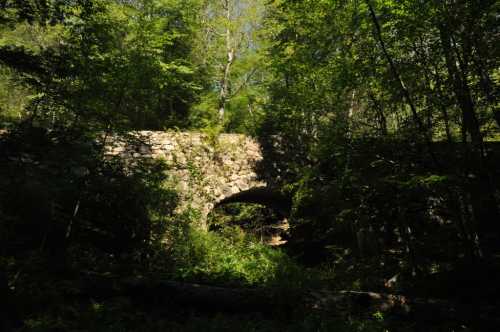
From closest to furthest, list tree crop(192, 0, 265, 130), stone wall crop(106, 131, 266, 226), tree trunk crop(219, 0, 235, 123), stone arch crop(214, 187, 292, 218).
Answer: stone wall crop(106, 131, 266, 226)
stone arch crop(214, 187, 292, 218)
tree trunk crop(219, 0, 235, 123)
tree crop(192, 0, 265, 130)

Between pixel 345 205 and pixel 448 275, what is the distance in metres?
2.58

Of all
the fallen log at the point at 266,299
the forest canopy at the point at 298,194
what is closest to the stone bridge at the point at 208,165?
the forest canopy at the point at 298,194

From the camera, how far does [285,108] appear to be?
11477mm

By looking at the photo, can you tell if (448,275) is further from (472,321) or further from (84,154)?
(84,154)

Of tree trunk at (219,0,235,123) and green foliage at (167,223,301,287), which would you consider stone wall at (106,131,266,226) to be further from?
tree trunk at (219,0,235,123)

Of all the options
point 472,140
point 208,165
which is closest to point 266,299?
point 472,140

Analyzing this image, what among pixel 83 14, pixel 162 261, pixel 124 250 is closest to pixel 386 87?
pixel 83 14

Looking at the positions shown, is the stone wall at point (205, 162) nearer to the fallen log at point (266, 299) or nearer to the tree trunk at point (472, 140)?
the fallen log at point (266, 299)

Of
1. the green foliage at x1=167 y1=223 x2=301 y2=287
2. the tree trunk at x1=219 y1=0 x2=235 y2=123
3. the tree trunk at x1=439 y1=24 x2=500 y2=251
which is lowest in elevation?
the green foliage at x1=167 y1=223 x2=301 y2=287

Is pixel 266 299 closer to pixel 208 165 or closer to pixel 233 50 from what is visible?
pixel 208 165

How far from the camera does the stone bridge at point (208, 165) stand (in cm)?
1043

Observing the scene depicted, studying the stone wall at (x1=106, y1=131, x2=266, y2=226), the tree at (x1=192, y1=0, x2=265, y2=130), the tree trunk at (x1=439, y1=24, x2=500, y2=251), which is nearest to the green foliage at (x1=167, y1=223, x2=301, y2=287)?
the stone wall at (x1=106, y1=131, x2=266, y2=226)

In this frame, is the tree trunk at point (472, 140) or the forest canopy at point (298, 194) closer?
the forest canopy at point (298, 194)

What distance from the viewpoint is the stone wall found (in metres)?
10.4
